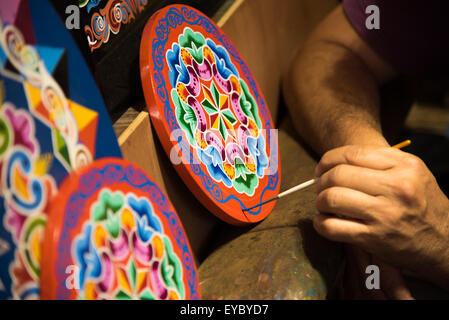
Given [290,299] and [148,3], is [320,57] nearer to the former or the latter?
[148,3]

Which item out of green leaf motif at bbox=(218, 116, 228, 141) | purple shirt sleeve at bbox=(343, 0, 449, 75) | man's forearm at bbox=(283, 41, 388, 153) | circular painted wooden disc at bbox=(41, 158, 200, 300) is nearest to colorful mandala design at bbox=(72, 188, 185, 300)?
circular painted wooden disc at bbox=(41, 158, 200, 300)

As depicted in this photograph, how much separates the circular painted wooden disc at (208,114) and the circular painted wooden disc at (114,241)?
0.11 m

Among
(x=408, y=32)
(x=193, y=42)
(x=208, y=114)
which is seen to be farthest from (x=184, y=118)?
(x=408, y=32)

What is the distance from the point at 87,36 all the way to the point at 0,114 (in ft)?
0.92

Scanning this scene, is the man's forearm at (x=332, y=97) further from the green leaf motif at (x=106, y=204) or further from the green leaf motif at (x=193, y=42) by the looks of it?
the green leaf motif at (x=106, y=204)

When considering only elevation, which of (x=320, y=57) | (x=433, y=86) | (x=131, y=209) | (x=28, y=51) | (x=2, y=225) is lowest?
(x=433, y=86)

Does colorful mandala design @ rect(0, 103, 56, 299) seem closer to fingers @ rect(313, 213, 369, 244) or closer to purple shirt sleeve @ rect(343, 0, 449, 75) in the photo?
fingers @ rect(313, 213, 369, 244)

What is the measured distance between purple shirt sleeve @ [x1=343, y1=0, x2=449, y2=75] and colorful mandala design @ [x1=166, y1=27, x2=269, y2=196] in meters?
0.46

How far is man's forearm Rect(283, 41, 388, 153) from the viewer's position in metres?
1.08

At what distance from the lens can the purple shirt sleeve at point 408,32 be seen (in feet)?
4.01

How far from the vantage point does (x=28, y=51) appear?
585mm

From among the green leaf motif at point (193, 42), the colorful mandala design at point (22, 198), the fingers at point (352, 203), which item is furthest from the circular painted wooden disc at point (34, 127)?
the fingers at point (352, 203)

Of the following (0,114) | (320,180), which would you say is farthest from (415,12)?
(0,114)
